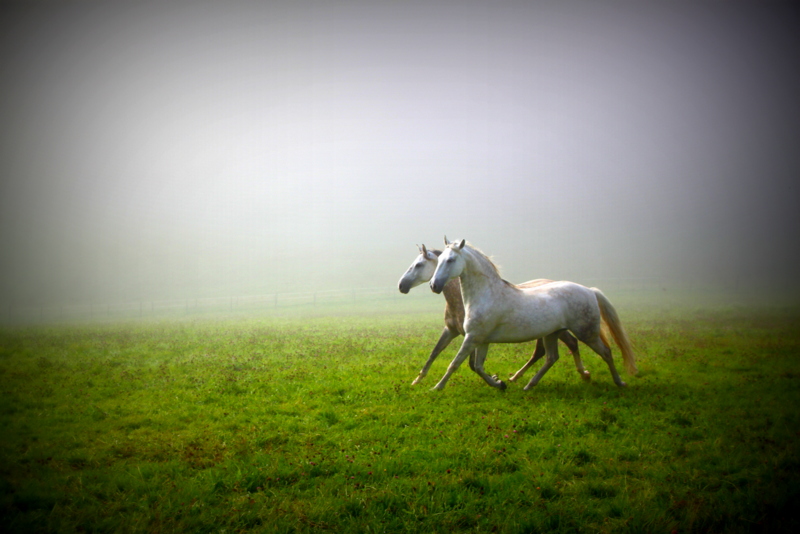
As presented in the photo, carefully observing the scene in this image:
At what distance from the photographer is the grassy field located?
3969mm

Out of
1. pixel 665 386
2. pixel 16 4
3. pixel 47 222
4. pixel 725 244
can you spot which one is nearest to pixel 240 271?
pixel 47 222

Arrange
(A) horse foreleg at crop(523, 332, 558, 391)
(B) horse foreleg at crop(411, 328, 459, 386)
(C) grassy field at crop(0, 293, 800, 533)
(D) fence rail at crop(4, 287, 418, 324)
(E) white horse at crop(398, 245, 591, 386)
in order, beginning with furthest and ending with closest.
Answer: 1. (D) fence rail at crop(4, 287, 418, 324)
2. (B) horse foreleg at crop(411, 328, 459, 386)
3. (E) white horse at crop(398, 245, 591, 386)
4. (A) horse foreleg at crop(523, 332, 558, 391)
5. (C) grassy field at crop(0, 293, 800, 533)

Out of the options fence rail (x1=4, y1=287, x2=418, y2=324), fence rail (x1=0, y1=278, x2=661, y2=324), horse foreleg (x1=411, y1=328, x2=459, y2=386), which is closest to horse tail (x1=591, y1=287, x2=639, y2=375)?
horse foreleg (x1=411, y1=328, x2=459, y2=386)

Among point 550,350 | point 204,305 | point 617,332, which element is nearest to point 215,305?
point 204,305

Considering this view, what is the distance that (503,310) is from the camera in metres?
8.45

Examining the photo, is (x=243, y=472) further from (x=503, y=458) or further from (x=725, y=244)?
(x=725, y=244)

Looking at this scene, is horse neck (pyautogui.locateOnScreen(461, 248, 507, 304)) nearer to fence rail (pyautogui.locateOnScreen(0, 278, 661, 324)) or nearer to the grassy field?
the grassy field

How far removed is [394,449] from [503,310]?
13.2 feet

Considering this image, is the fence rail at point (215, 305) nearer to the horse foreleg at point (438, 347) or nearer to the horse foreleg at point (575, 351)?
the horse foreleg at point (438, 347)

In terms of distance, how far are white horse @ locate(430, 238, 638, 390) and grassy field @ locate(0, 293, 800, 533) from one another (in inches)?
40.0

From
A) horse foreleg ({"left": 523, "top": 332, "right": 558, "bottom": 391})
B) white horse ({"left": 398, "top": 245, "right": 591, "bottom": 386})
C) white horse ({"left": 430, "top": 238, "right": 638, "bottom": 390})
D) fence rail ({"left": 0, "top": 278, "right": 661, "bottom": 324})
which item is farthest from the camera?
fence rail ({"left": 0, "top": 278, "right": 661, "bottom": 324})

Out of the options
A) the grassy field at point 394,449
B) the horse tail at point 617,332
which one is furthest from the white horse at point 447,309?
the horse tail at point 617,332

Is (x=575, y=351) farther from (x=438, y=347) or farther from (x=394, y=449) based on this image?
(x=394, y=449)

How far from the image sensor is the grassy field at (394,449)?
156 inches
